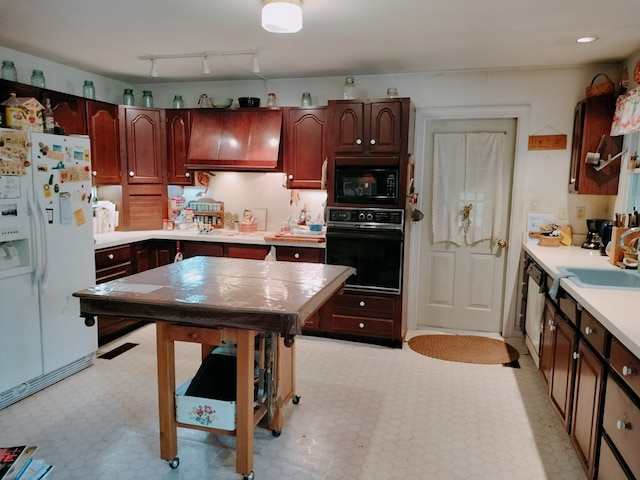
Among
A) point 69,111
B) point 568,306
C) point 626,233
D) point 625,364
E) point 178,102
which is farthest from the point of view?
point 178,102

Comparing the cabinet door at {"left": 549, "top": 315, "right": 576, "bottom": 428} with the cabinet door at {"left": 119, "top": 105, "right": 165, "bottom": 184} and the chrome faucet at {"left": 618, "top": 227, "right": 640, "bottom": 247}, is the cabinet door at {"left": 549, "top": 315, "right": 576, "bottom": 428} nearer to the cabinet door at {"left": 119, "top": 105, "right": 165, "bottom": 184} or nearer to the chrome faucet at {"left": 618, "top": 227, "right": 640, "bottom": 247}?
the chrome faucet at {"left": 618, "top": 227, "right": 640, "bottom": 247}

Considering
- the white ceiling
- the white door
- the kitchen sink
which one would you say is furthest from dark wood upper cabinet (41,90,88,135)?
the kitchen sink

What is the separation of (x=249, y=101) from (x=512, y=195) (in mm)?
2600

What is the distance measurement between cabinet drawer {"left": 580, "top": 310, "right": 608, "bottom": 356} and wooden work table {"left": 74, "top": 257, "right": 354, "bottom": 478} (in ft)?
4.08

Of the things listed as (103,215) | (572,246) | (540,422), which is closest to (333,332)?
(540,422)

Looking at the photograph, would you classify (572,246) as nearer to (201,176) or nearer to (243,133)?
(243,133)

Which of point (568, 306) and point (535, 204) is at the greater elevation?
point (535, 204)

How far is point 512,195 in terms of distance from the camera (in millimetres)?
4250

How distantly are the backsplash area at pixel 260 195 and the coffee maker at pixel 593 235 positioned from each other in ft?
7.61

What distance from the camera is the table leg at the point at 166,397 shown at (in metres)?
2.34

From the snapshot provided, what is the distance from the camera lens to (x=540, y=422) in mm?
2842

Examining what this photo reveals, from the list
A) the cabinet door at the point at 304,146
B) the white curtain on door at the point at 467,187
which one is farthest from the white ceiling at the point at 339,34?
the white curtain on door at the point at 467,187

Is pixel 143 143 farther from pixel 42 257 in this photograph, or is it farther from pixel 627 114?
pixel 627 114

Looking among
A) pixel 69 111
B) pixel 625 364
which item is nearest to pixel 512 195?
pixel 625 364
